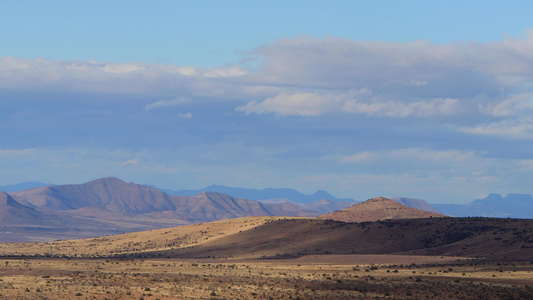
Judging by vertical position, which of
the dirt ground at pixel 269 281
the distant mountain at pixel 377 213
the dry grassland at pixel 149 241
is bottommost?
the dirt ground at pixel 269 281

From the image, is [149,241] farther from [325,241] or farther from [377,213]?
[377,213]

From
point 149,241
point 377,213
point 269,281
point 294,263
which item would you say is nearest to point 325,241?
point 294,263

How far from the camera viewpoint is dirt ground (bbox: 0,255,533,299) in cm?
6062

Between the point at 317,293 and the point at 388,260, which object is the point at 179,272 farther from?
the point at 388,260

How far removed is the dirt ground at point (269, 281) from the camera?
6062 cm

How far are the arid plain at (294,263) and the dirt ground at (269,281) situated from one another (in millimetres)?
90

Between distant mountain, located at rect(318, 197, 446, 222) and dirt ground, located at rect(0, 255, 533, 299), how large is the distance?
8049cm

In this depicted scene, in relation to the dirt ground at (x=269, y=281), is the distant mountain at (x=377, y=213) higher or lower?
higher

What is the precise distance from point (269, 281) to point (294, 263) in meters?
28.5

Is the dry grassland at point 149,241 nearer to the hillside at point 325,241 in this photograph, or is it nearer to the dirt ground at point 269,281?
the hillside at point 325,241

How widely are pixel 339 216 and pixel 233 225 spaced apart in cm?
3124

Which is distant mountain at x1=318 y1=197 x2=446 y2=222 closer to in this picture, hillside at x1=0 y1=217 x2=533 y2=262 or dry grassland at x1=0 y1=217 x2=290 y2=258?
dry grassland at x1=0 y1=217 x2=290 y2=258

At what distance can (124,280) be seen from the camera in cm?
6894

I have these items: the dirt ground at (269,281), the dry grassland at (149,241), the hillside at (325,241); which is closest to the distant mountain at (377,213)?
the dry grassland at (149,241)
